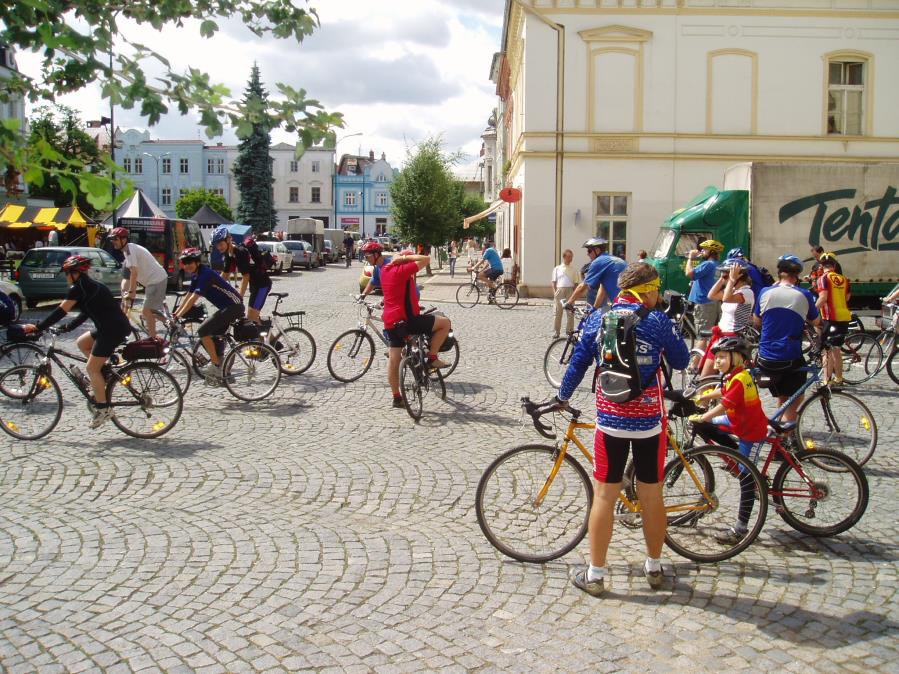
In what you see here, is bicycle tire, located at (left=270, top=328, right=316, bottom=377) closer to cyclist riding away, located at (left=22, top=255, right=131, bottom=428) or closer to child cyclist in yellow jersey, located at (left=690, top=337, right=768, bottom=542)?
cyclist riding away, located at (left=22, top=255, right=131, bottom=428)

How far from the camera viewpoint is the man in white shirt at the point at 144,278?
476 inches

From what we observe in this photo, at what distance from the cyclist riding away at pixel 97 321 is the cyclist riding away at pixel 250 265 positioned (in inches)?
150

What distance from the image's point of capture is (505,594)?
4.70m

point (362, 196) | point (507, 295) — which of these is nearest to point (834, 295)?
point (507, 295)

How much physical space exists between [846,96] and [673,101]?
527 centimetres

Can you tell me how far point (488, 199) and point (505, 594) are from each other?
67930mm

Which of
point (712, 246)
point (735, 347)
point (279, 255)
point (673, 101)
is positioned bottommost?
point (735, 347)

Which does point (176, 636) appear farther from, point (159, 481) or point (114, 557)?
point (159, 481)

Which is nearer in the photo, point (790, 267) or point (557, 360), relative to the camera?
point (790, 267)

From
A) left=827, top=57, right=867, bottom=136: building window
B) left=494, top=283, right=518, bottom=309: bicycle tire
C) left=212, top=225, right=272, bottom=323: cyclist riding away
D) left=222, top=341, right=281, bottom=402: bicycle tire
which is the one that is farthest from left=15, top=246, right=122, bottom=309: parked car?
left=827, top=57, right=867, bottom=136: building window

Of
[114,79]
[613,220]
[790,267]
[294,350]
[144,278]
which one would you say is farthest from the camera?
[613,220]

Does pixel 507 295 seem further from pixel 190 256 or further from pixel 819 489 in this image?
pixel 819 489

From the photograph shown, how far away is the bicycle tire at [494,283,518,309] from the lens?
2330cm

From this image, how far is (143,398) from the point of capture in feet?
26.8
